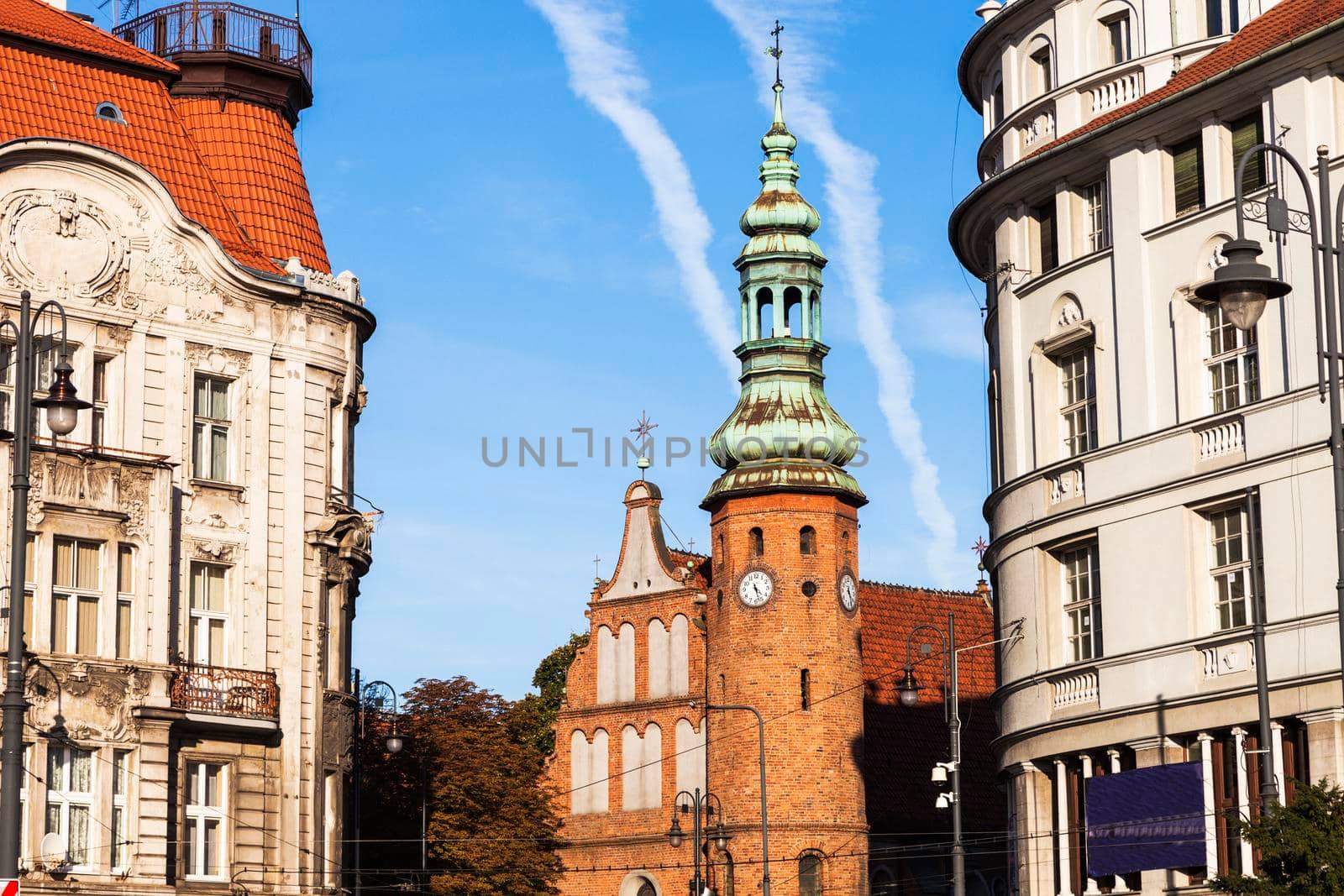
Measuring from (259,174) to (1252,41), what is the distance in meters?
23.4

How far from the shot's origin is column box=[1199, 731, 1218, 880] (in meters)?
37.0

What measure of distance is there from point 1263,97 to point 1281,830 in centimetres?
1370

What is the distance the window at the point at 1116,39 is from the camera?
142 ft

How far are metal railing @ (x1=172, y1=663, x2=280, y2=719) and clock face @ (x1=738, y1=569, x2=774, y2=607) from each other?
31.7 metres

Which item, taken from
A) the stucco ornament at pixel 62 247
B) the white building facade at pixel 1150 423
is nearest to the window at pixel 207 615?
the stucco ornament at pixel 62 247

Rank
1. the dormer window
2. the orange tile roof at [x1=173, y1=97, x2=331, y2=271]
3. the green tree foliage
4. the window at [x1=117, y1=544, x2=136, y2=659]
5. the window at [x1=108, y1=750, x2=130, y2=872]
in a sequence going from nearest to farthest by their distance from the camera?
the window at [x1=108, y1=750, x2=130, y2=872], the window at [x1=117, y1=544, x2=136, y2=659], the dormer window, the orange tile roof at [x1=173, y1=97, x2=331, y2=271], the green tree foliage

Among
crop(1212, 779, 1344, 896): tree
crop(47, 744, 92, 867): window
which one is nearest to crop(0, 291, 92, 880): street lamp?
crop(1212, 779, 1344, 896): tree

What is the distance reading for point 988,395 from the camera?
152 ft

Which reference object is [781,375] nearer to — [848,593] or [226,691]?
[848,593]

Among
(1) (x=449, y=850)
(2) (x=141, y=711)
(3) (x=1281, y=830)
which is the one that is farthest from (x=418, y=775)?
(3) (x=1281, y=830)

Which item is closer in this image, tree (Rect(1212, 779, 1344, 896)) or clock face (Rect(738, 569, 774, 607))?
tree (Rect(1212, 779, 1344, 896))

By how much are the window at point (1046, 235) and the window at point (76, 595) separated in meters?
18.7


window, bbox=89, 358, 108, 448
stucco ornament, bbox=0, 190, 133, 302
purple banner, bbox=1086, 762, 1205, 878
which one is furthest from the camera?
window, bbox=89, 358, 108, 448

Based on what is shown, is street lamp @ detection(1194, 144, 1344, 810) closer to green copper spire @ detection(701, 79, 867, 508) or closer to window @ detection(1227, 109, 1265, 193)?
window @ detection(1227, 109, 1265, 193)
